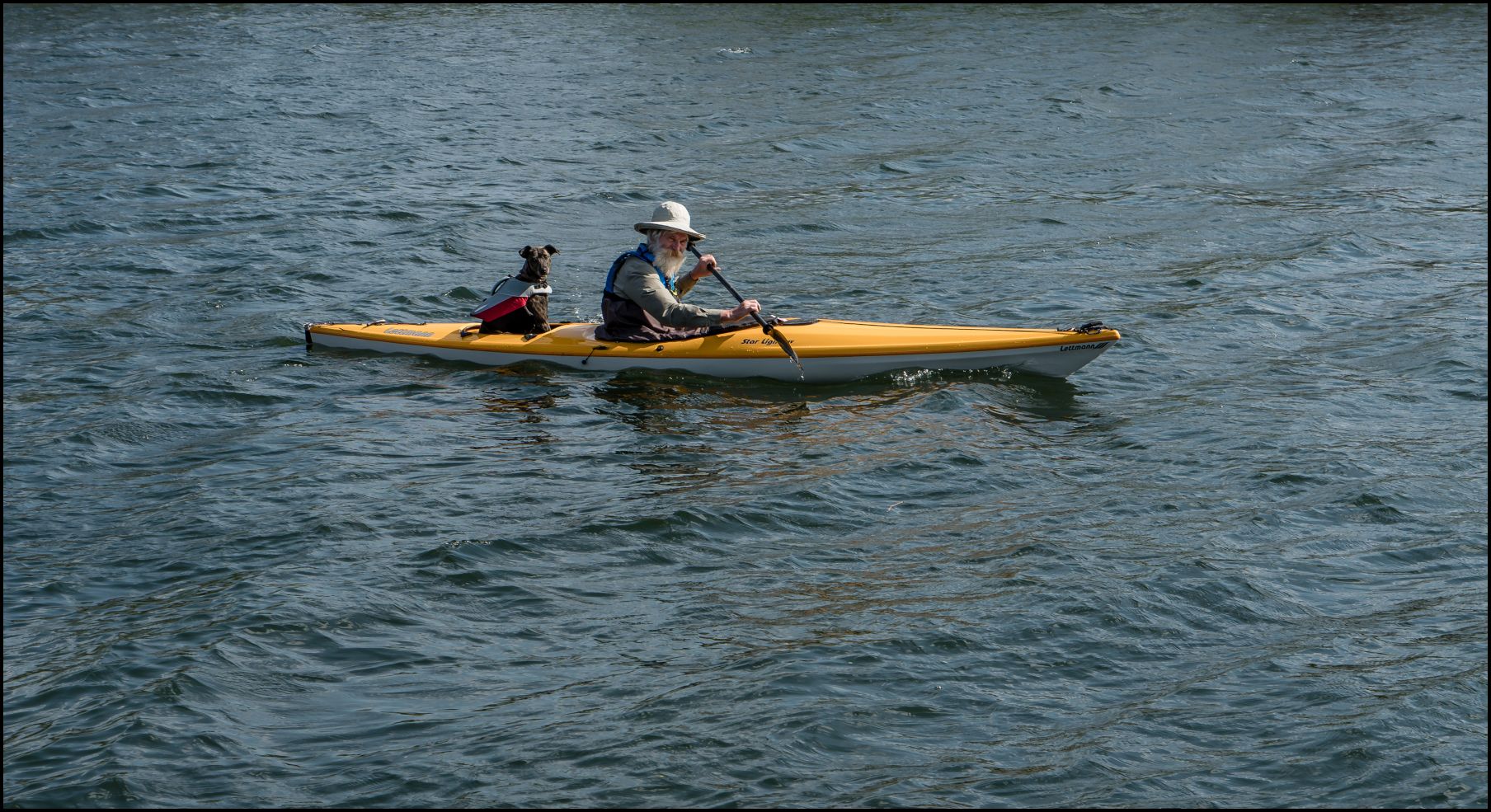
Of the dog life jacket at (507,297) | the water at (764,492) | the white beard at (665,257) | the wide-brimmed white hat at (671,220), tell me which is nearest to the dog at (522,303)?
the dog life jacket at (507,297)

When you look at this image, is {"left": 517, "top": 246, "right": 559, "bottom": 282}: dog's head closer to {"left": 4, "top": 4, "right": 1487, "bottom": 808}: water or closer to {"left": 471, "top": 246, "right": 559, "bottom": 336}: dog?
{"left": 471, "top": 246, "right": 559, "bottom": 336}: dog

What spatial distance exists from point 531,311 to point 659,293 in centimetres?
96

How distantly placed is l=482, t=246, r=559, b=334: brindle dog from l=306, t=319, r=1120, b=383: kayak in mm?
61

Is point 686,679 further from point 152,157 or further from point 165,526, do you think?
point 152,157

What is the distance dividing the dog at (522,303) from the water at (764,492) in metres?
A: 0.40

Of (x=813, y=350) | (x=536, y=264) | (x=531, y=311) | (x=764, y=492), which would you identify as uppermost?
(x=536, y=264)

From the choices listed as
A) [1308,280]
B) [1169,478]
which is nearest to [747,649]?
[1169,478]

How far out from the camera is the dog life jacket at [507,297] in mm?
9227

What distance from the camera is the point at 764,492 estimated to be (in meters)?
7.12

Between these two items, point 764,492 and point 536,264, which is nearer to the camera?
point 764,492

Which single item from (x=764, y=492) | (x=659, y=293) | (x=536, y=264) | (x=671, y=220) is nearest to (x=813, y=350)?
(x=659, y=293)

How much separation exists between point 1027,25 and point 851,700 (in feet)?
69.2

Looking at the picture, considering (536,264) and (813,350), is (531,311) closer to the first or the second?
(536,264)

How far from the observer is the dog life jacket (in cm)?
923
